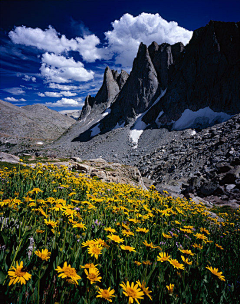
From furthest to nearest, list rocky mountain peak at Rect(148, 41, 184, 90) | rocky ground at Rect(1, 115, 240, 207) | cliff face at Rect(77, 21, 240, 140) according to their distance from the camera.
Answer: rocky mountain peak at Rect(148, 41, 184, 90) < cliff face at Rect(77, 21, 240, 140) < rocky ground at Rect(1, 115, 240, 207)

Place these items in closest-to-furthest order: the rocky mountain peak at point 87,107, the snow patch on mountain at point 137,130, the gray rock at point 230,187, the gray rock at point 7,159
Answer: the gray rock at point 7,159
the gray rock at point 230,187
the snow patch on mountain at point 137,130
the rocky mountain peak at point 87,107

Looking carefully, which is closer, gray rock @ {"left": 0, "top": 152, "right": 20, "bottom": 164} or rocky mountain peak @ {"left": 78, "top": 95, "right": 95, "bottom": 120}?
gray rock @ {"left": 0, "top": 152, "right": 20, "bottom": 164}

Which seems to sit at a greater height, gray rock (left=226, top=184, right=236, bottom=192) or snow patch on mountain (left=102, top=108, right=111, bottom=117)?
snow patch on mountain (left=102, top=108, right=111, bottom=117)

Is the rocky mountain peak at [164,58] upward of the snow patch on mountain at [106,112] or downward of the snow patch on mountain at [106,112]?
upward

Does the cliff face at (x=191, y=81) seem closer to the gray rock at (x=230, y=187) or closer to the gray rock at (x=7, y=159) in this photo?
the gray rock at (x=230, y=187)

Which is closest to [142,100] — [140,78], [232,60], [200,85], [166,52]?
[140,78]

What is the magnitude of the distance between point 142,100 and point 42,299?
8030 centimetres

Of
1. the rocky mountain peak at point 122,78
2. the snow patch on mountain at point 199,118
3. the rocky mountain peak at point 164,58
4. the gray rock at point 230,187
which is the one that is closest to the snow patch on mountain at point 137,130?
the snow patch on mountain at point 199,118

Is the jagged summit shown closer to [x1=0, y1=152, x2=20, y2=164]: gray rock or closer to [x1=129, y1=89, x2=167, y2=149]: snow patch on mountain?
[x1=129, y1=89, x2=167, y2=149]: snow patch on mountain

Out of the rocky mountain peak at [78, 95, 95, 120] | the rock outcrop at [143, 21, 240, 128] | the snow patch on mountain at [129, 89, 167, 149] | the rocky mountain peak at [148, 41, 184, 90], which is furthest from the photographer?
the rocky mountain peak at [78, 95, 95, 120]

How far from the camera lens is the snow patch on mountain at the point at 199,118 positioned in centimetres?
4161

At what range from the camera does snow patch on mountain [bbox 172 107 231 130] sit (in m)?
41.6

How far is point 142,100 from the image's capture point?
249ft

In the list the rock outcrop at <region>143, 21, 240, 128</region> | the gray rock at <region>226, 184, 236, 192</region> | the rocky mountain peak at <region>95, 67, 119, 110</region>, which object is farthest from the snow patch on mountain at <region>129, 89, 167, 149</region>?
the rocky mountain peak at <region>95, 67, 119, 110</region>
